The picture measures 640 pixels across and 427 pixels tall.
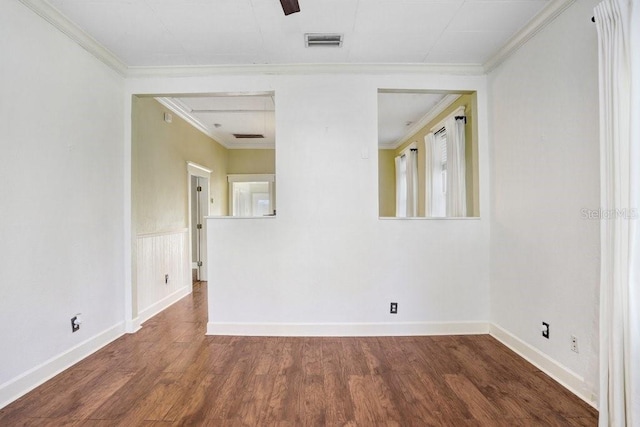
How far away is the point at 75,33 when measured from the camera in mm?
2465

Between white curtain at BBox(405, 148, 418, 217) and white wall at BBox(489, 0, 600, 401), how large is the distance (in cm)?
257

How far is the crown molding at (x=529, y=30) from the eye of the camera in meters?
2.14

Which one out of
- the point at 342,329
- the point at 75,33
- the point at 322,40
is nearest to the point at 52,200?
the point at 75,33

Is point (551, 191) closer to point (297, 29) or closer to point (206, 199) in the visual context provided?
point (297, 29)

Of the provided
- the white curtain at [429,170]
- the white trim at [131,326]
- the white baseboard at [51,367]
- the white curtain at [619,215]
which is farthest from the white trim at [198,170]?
the white curtain at [619,215]

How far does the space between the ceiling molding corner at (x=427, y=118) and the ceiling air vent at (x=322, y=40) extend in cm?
167

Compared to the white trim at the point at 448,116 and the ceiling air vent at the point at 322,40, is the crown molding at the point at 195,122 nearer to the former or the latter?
the ceiling air vent at the point at 322,40

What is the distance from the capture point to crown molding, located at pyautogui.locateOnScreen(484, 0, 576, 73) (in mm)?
2139

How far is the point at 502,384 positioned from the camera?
2.12 m

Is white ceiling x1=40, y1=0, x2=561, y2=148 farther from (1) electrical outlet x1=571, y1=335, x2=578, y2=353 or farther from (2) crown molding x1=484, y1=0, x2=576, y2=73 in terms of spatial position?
(1) electrical outlet x1=571, y1=335, x2=578, y2=353

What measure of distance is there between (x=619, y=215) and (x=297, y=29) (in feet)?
8.16

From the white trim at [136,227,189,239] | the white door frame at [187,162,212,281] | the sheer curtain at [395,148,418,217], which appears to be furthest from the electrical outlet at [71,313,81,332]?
the sheer curtain at [395,148,418,217]

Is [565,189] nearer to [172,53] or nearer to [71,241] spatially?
[172,53]

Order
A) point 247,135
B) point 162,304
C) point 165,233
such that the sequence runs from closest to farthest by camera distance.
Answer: point 162,304 → point 165,233 → point 247,135
